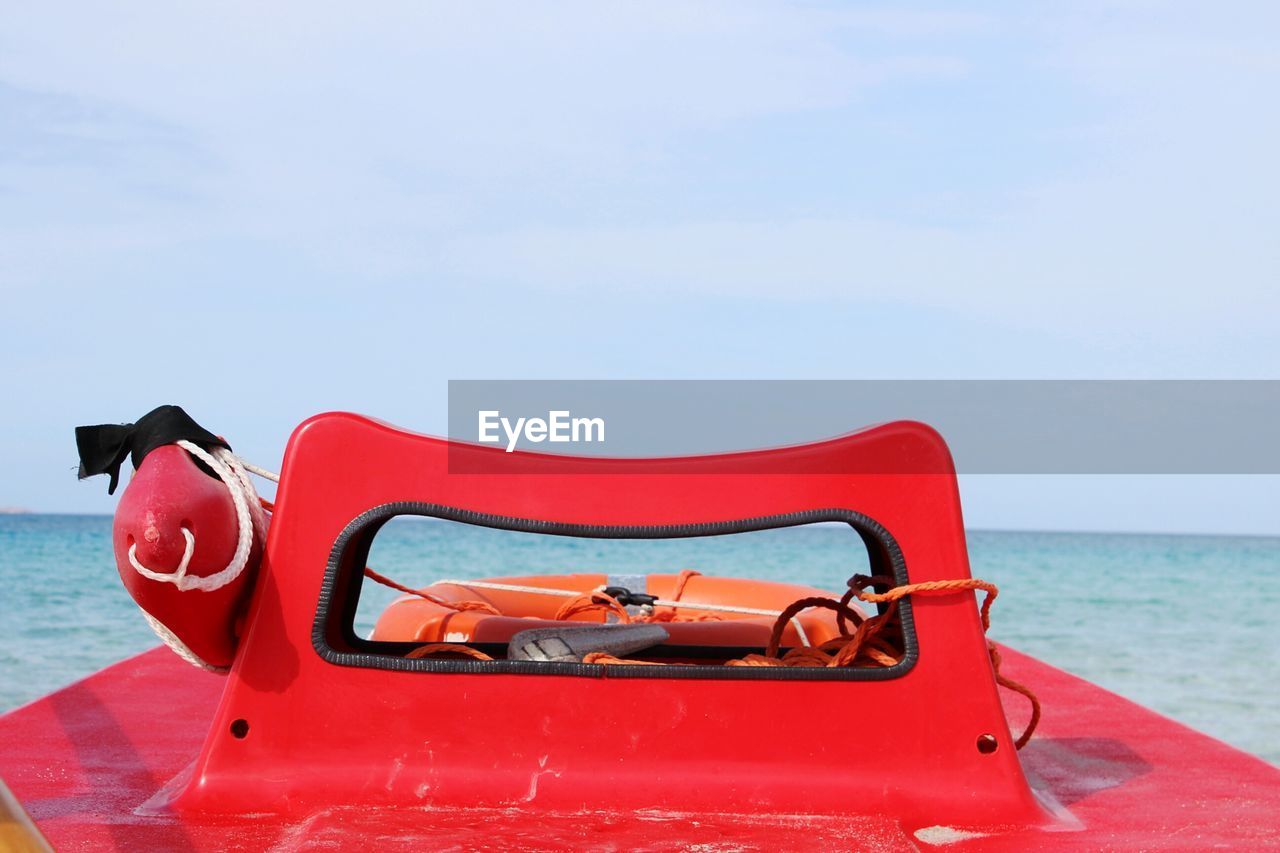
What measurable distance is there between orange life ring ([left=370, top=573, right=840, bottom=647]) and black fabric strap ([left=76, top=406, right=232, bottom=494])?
0.77 metres

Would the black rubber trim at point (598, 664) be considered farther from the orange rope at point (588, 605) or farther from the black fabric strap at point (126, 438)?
the orange rope at point (588, 605)

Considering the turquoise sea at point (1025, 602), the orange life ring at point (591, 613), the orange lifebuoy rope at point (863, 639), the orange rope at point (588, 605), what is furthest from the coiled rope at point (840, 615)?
the turquoise sea at point (1025, 602)

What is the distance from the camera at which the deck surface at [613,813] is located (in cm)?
168

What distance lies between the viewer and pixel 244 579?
1927 mm

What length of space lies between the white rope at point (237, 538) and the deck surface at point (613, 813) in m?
0.35

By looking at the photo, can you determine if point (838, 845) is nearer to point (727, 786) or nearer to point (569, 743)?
point (727, 786)

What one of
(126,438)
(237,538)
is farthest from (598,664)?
(126,438)

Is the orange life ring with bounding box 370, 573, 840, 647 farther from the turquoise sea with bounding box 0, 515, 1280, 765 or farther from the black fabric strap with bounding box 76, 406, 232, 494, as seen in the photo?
the turquoise sea with bounding box 0, 515, 1280, 765

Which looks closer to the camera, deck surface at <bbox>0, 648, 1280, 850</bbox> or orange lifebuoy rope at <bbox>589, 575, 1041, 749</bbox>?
deck surface at <bbox>0, 648, 1280, 850</bbox>

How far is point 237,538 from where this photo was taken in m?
1.87

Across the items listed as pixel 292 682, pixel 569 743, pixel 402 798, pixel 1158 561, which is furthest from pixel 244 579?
pixel 1158 561

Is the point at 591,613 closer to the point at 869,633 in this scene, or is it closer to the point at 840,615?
the point at 840,615

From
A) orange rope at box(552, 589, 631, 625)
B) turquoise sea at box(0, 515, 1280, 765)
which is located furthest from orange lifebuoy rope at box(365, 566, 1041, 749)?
turquoise sea at box(0, 515, 1280, 765)

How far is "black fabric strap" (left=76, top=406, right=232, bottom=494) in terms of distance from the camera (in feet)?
6.41
